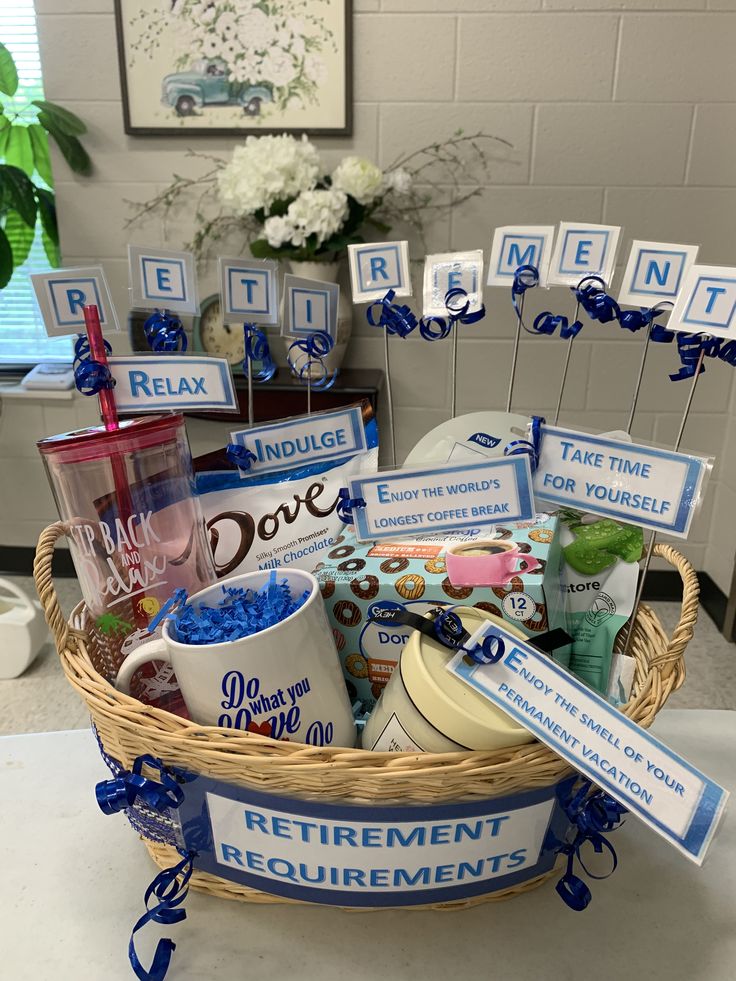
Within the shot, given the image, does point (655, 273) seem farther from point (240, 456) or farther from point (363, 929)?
point (363, 929)

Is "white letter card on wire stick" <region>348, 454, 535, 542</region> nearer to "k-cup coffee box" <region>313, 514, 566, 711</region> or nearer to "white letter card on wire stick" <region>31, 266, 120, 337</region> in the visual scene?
"k-cup coffee box" <region>313, 514, 566, 711</region>

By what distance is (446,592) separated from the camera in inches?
26.2

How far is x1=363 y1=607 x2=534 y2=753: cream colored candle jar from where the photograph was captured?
20.9 inches

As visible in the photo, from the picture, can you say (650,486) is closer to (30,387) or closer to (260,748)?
(260,748)

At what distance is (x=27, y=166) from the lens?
229cm

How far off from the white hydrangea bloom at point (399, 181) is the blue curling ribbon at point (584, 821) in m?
1.87

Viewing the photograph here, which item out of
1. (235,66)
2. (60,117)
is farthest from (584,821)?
(60,117)

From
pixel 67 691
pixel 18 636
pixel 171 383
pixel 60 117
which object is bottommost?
pixel 67 691

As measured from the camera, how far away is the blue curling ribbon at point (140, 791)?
528 mm

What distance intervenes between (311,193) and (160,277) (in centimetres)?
134

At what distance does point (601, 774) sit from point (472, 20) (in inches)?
84.2

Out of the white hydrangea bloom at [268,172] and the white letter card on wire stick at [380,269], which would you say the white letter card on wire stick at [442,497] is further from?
the white hydrangea bloom at [268,172]

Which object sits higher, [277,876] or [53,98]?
[53,98]

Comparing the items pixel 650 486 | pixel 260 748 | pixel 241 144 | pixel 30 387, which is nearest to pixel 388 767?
pixel 260 748
